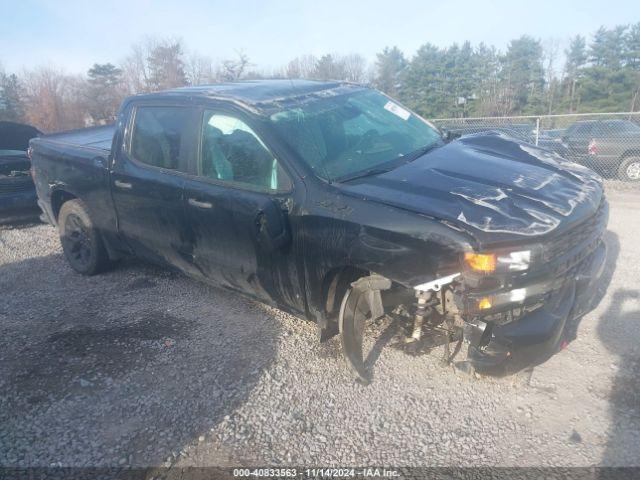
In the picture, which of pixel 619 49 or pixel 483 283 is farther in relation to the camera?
pixel 619 49

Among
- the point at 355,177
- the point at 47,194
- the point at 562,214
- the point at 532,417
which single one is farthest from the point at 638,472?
the point at 47,194

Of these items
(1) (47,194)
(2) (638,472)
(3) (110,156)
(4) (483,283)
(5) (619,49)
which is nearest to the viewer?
(2) (638,472)

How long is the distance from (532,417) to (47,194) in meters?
5.21

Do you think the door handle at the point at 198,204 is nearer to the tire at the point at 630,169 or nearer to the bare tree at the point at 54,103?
the tire at the point at 630,169

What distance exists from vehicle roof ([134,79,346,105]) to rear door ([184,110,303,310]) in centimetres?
22

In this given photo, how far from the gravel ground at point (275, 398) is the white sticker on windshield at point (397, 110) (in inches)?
78.0

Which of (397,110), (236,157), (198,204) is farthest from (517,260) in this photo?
(198,204)

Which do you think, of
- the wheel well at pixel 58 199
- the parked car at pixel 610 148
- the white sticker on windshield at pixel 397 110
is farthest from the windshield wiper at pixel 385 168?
the parked car at pixel 610 148

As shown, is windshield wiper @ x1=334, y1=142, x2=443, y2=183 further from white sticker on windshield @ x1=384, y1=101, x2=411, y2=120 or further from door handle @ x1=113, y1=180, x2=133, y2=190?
door handle @ x1=113, y1=180, x2=133, y2=190

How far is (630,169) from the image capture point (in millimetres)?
10156

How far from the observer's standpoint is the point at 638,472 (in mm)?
2330

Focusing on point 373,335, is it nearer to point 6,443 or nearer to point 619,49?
point 6,443

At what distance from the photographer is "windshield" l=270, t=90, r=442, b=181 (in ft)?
10.8

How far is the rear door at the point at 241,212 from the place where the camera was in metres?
3.24
